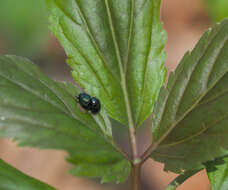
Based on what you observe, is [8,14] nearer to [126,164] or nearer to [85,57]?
[85,57]

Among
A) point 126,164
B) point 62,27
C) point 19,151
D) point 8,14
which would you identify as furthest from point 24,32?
point 126,164

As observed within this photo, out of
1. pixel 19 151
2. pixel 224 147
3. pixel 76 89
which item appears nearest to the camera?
pixel 224 147

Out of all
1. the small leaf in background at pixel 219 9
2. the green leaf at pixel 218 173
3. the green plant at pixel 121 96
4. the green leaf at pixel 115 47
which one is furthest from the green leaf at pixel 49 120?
the small leaf in background at pixel 219 9

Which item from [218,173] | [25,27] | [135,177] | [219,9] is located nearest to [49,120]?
[135,177]

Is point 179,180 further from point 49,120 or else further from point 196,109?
point 49,120

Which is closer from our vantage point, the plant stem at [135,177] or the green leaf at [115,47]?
the plant stem at [135,177]

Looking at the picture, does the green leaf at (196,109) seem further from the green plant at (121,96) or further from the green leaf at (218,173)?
the green leaf at (218,173)
